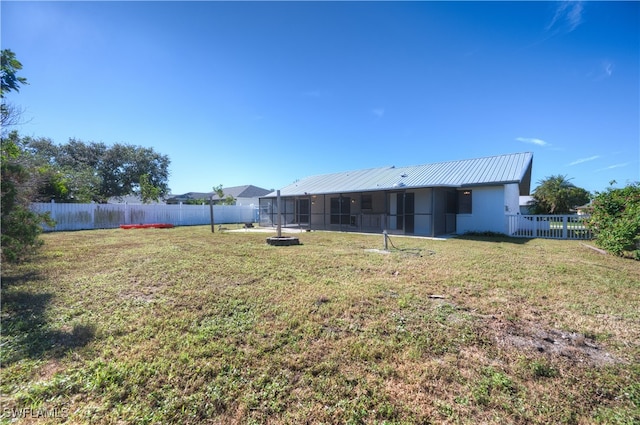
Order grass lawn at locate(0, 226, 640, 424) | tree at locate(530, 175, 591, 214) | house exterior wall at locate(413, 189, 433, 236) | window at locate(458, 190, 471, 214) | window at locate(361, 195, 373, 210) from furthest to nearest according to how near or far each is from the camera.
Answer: tree at locate(530, 175, 591, 214)
window at locate(361, 195, 373, 210)
house exterior wall at locate(413, 189, 433, 236)
window at locate(458, 190, 471, 214)
grass lawn at locate(0, 226, 640, 424)

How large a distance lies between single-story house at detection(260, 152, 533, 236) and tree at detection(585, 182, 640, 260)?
10.4 ft

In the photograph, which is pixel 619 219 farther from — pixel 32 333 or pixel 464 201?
pixel 32 333

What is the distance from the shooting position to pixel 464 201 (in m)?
14.1

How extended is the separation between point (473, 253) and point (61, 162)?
3950cm

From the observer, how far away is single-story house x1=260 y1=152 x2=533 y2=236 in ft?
42.5

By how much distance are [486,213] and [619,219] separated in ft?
17.6

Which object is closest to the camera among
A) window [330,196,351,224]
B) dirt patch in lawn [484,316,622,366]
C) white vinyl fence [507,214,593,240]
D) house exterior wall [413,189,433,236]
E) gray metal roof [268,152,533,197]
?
dirt patch in lawn [484,316,622,366]

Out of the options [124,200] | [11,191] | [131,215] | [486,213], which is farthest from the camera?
[124,200]

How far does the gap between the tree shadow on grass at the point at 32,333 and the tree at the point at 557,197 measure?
3485 centimetres

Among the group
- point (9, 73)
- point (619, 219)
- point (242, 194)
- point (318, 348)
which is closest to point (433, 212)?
point (619, 219)

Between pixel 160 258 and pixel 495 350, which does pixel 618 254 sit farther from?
pixel 160 258

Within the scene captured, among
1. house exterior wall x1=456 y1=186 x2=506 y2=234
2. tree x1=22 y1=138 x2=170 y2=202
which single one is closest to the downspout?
house exterior wall x1=456 y1=186 x2=506 y2=234

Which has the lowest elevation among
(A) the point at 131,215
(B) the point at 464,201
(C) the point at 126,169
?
(A) the point at 131,215

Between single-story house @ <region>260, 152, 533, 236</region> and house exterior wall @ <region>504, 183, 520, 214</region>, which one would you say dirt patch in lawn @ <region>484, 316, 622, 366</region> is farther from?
house exterior wall @ <region>504, 183, 520, 214</region>
